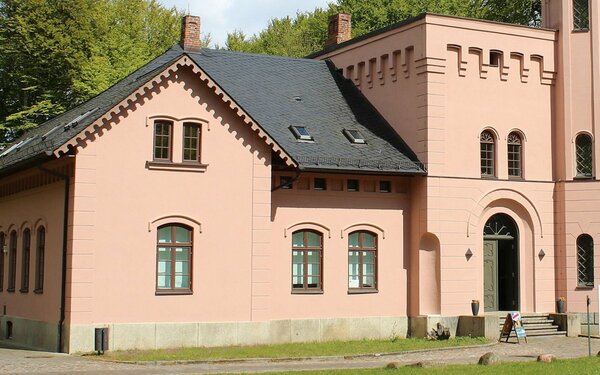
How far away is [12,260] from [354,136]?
446 inches

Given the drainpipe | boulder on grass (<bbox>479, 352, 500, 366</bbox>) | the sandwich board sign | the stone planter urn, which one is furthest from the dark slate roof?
boulder on grass (<bbox>479, 352, 500, 366</bbox>)

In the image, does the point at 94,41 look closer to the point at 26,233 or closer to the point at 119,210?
the point at 26,233

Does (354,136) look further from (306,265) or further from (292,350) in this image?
(292,350)

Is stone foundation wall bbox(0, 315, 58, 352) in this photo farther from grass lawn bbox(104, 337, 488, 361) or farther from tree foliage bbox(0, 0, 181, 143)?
tree foliage bbox(0, 0, 181, 143)

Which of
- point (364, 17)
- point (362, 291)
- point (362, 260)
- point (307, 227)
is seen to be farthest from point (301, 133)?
A: point (364, 17)

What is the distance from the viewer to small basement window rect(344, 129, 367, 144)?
1271 inches

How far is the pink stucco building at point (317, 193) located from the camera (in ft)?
88.7

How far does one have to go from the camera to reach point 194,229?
28.0 metres

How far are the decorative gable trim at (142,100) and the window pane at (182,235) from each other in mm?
3254

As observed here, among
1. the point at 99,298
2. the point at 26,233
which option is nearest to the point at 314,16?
the point at 26,233

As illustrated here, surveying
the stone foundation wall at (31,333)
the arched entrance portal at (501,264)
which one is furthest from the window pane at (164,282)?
the arched entrance portal at (501,264)

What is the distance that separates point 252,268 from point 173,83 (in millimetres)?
5477

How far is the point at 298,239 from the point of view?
30562 millimetres

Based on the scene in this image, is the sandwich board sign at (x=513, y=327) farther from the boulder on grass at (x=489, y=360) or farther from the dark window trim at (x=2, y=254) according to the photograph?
the dark window trim at (x=2, y=254)
